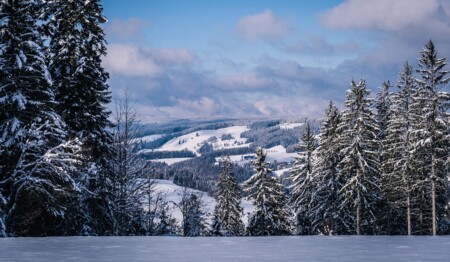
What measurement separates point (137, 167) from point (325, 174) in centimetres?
1968

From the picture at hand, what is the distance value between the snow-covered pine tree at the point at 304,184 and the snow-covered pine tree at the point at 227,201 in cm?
758

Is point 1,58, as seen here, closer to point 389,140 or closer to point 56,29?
point 56,29

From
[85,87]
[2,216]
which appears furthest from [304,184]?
[2,216]

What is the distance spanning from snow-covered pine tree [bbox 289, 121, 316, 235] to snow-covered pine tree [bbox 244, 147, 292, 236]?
6.25ft

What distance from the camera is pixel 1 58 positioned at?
16.8m

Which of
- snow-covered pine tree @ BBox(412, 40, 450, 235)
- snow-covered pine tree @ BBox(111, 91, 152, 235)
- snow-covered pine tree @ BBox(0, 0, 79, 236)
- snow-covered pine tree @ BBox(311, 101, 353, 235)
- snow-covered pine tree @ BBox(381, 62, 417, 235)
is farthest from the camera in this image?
snow-covered pine tree @ BBox(311, 101, 353, 235)

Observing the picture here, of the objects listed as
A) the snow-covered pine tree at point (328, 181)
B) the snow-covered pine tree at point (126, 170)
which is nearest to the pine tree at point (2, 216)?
the snow-covered pine tree at point (126, 170)

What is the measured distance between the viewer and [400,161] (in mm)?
37375

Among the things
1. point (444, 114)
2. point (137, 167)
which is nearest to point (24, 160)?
point (137, 167)

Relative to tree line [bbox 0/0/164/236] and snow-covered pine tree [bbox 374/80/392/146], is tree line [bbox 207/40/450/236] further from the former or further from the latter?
tree line [bbox 0/0/164/236]

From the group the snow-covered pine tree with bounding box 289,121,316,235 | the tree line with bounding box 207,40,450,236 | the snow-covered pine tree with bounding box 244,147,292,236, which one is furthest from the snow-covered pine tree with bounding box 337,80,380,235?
the snow-covered pine tree with bounding box 244,147,292,236

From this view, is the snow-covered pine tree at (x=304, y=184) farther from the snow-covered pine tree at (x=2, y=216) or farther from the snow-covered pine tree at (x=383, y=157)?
the snow-covered pine tree at (x=2, y=216)

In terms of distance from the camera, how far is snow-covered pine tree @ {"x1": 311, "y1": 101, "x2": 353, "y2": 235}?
39156 mm

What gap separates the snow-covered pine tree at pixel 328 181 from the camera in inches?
1542
